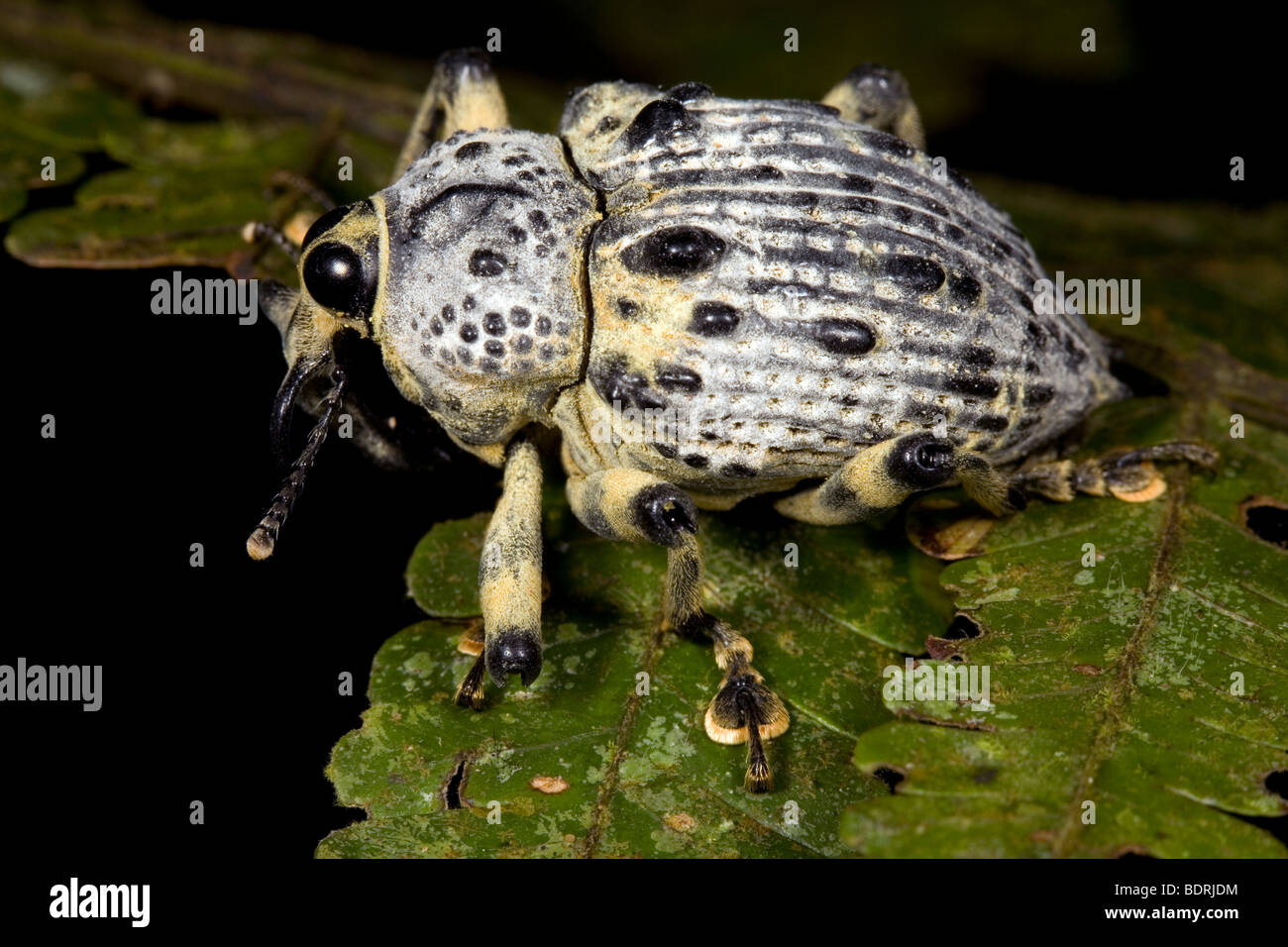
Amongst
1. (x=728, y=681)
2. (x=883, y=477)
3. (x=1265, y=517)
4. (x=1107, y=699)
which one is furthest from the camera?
(x=1265, y=517)

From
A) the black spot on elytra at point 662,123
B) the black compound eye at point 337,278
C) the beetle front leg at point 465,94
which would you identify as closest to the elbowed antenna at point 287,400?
the black compound eye at point 337,278

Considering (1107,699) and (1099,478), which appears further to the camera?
(1099,478)

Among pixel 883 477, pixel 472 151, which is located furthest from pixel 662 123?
pixel 883 477

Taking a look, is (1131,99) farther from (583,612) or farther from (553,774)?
(553,774)

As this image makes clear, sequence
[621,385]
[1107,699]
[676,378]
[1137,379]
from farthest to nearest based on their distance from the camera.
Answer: [1137,379] → [621,385] → [676,378] → [1107,699]

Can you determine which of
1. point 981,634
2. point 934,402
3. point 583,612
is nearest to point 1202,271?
point 934,402

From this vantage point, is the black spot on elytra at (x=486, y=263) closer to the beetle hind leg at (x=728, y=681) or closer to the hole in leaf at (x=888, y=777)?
the beetle hind leg at (x=728, y=681)

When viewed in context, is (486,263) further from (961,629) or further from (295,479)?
(961,629)
